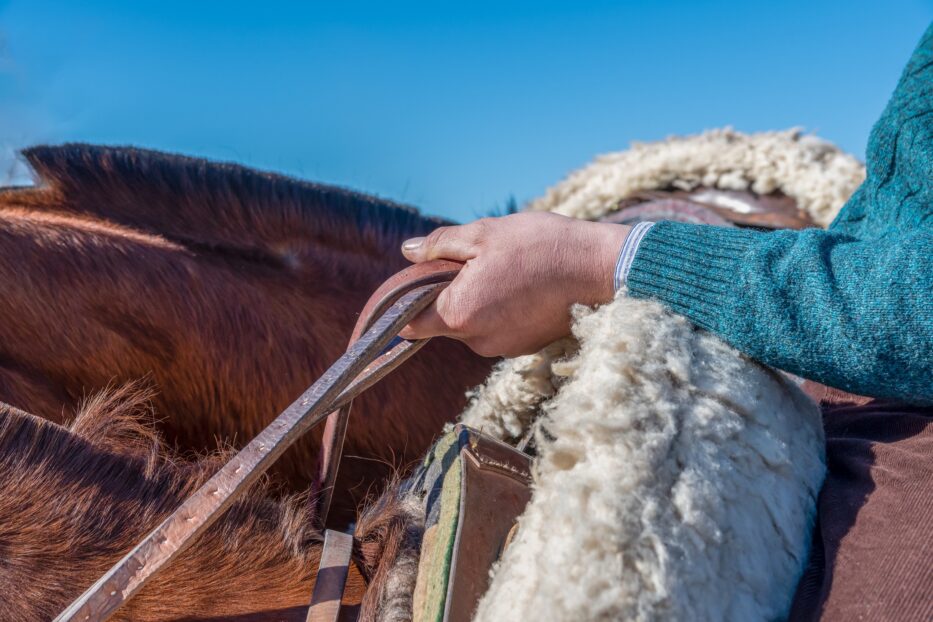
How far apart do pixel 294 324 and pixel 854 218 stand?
2.93 feet

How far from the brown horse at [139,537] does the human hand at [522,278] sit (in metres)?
0.24

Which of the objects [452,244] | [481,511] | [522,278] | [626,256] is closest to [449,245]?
[452,244]

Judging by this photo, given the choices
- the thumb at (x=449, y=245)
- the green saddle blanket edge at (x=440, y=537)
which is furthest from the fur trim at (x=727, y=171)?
the green saddle blanket edge at (x=440, y=537)

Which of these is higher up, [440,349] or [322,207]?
[322,207]

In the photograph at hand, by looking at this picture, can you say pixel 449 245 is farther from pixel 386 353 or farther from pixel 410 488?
pixel 410 488

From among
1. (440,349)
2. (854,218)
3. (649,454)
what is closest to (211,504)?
(649,454)

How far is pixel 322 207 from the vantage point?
4.98 feet

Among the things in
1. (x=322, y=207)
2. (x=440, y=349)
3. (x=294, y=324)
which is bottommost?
(x=440, y=349)

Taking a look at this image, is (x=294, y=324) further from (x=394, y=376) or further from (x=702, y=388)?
(x=702, y=388)

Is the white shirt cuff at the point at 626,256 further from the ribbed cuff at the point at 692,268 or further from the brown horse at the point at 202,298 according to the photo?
the brown horse at the point at 202,298

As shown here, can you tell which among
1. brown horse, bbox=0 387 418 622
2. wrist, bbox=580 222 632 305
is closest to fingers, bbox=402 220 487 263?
wrist, bbox=580 222 632 305

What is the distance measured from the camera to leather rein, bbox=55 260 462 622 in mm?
700

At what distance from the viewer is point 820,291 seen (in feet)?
2.46

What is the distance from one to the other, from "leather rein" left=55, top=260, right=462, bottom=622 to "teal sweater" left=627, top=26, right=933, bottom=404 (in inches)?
10.7
